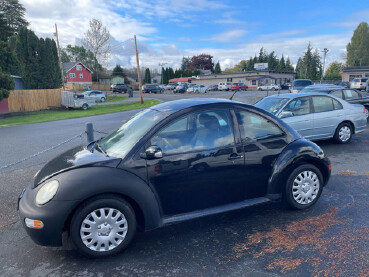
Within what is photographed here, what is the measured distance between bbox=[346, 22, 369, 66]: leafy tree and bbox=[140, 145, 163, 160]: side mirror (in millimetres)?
100007

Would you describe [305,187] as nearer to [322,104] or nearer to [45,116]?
[322,104]

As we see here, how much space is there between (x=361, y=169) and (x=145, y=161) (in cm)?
507

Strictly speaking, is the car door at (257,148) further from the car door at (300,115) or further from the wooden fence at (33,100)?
the wooden fence at (33,100)

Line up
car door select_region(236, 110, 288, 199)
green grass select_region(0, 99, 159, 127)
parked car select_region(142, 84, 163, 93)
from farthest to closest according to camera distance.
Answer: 1. parked car select_region(142, 84, 163, 93)
2. green grass select_region(0, 99, 159, 127)
3. car door select_region(236, 110, 288, 199)

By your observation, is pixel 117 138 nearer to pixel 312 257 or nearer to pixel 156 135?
pixel 156 135

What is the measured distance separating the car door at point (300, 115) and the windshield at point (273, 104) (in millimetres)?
171

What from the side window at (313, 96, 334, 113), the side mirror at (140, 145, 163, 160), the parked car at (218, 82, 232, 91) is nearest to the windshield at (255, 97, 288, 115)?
the side window at (313, 96, 334, 113)

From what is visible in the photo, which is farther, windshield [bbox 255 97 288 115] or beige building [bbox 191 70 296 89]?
beige building [bbox 191 70 296 89]

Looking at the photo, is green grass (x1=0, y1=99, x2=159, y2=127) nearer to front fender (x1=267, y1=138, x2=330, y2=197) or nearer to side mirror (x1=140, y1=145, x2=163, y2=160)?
side mirror (x1=140, y1=145, x2=163, y2=160)

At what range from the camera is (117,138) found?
379 centimetres

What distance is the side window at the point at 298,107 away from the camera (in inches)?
303

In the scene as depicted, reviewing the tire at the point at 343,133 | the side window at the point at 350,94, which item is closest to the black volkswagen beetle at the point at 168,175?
the tire at the point at 343,133

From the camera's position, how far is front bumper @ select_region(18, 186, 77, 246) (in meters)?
2.85

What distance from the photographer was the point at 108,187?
2.99 m
